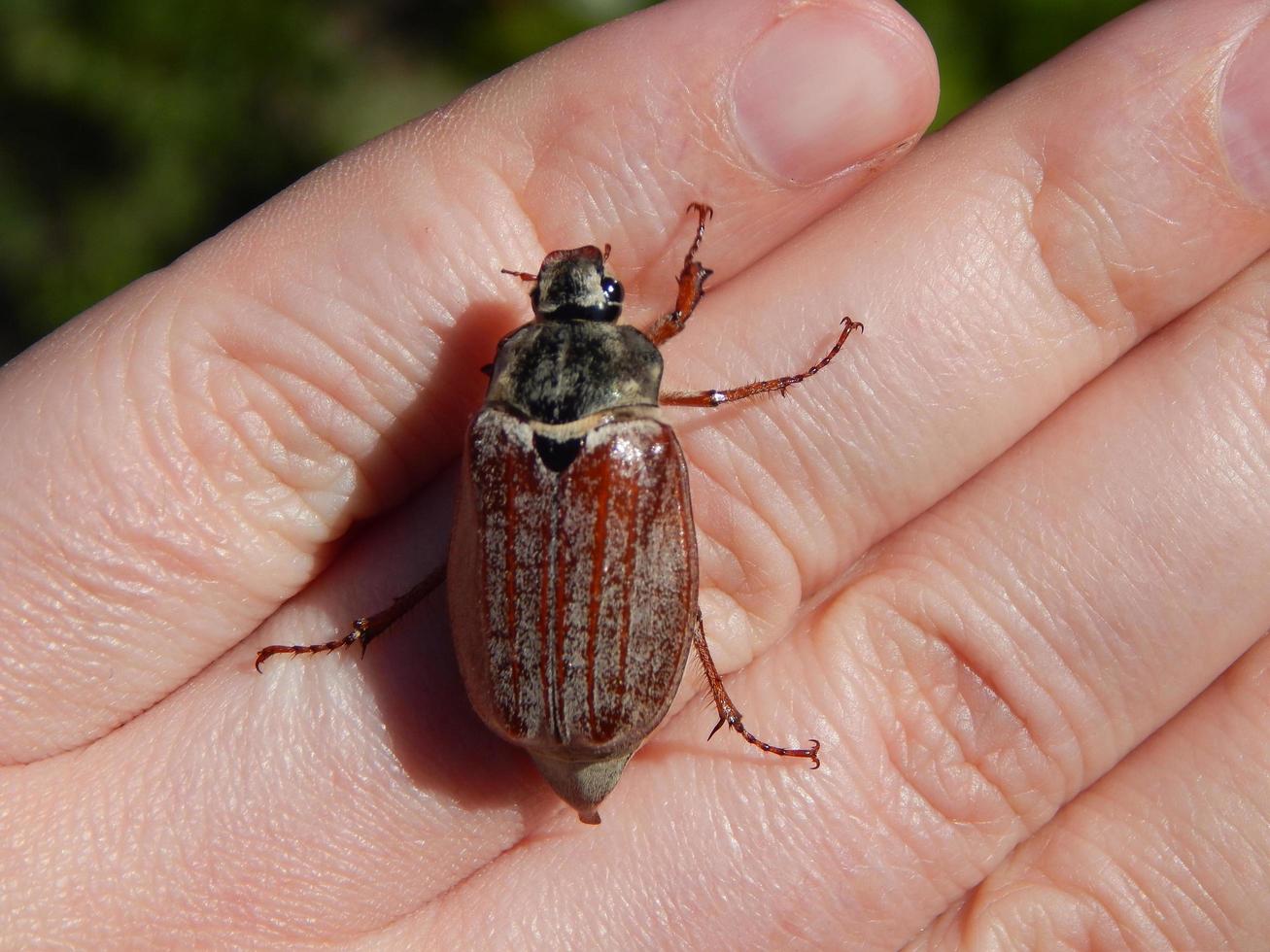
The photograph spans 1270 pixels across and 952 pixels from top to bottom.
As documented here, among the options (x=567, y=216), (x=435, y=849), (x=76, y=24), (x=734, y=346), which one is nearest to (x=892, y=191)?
(x=734, y=346)

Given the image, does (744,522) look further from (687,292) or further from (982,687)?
(982,687)

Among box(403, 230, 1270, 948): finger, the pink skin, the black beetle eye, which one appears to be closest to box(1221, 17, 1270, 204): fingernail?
the pink skin

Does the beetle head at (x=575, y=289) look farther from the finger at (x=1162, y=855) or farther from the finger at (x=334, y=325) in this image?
the finger at (x=1162, y=855)

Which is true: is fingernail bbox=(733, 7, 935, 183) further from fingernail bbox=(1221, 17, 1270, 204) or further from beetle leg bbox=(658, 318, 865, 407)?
fingernail bbox=(1221, 17, 1270, 204)

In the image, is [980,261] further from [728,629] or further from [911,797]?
A: [911,797]

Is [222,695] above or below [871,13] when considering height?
below

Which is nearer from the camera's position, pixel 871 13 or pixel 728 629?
pixel 871 13

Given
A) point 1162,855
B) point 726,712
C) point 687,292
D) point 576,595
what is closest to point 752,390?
point 687,292
